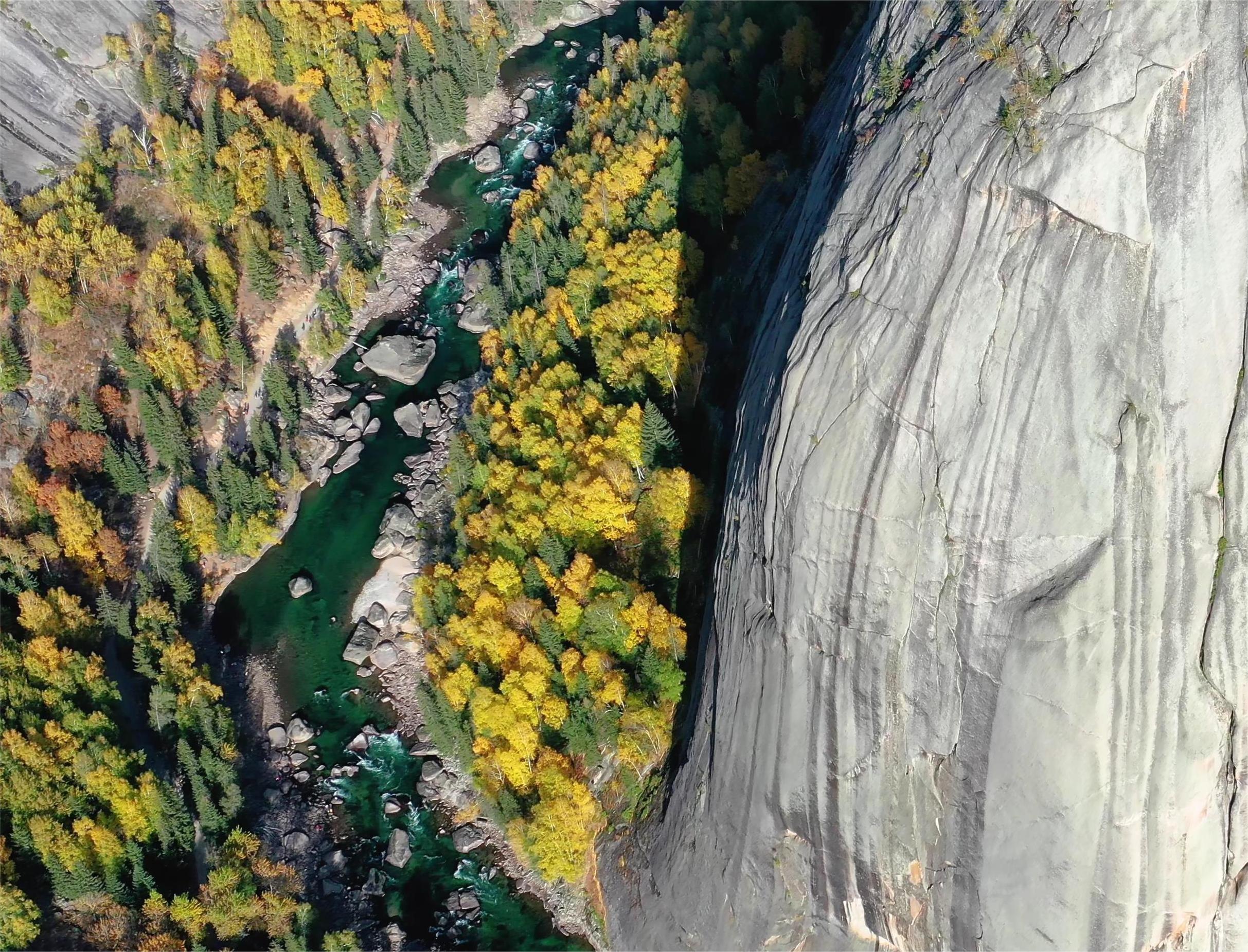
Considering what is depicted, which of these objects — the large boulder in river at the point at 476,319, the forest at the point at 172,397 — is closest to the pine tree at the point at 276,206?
the forest at the point at 172,397

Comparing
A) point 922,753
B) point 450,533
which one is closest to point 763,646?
point 922,753

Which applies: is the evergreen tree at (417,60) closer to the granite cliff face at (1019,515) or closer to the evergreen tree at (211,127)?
the evergreen tree at (211,127)

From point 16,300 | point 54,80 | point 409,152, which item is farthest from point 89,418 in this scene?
point 409,152

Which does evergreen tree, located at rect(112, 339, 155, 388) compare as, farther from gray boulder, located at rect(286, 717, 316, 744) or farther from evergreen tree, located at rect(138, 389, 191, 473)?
gray boulder, located at rect(286, 717, 316, 744)

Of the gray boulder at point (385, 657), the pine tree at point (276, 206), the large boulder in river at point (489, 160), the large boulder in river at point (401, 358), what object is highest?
the large boulder in river at point (489, 160)

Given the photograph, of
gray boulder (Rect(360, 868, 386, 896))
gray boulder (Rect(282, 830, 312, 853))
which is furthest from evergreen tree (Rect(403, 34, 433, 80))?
gray boulder (Rect(360, 868, 386, 896))

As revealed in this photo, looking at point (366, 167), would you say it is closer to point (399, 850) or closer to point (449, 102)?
point (449, 102)

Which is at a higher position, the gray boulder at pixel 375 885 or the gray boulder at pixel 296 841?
the gray boulder at pixel 296 841
